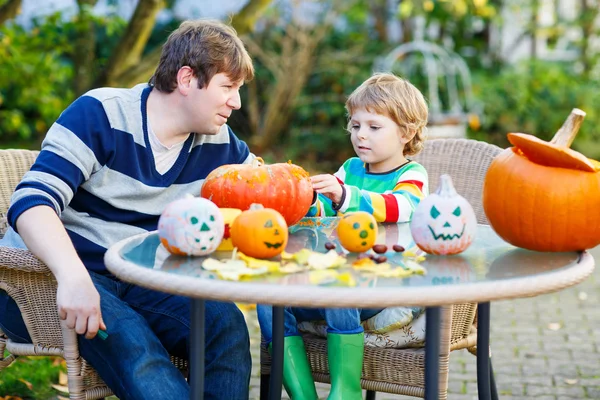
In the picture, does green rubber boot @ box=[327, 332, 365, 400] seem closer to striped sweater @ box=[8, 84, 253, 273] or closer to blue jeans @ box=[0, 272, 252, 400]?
blue jeans @ box=[0, 272, 252, 400]

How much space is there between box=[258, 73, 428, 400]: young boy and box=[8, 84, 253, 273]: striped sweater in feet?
1.60

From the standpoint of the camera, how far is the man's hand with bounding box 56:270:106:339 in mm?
2172

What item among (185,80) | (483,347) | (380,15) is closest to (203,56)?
(185,80)

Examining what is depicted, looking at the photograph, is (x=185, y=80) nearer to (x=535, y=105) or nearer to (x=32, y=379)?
(x=32, y=379)

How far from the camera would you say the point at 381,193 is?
2871mm

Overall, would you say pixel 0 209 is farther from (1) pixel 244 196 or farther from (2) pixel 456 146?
(2) pixel 456 146

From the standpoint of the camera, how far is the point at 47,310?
241 cm

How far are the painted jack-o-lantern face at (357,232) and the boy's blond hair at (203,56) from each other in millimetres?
782

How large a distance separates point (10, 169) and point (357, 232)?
154 cm

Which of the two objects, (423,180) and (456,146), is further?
(456,146)

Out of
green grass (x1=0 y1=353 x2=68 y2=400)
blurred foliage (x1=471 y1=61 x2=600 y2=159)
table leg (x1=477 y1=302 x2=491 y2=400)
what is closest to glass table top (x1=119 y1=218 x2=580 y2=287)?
table leg (x1=477 y1=302 x2=491 y2=400)

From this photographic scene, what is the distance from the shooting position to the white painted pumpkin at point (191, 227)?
1.98m

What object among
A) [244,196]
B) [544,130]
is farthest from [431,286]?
[544,130]

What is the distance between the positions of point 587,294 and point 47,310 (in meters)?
4.17
